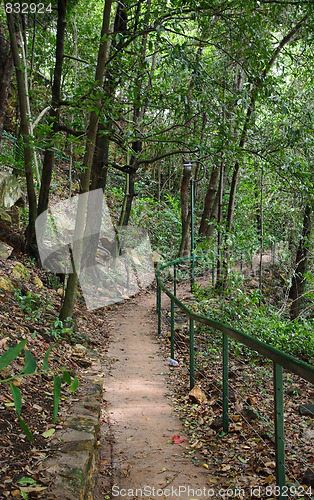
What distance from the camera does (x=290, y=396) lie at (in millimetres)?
5316

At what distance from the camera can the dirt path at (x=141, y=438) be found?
2.93m

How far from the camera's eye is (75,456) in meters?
2.60

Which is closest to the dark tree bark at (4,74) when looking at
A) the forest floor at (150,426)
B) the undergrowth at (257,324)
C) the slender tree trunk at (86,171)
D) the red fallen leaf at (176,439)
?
the slender tree trunk at (86,171)

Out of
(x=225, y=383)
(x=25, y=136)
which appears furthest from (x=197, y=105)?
(x=225, y=383)

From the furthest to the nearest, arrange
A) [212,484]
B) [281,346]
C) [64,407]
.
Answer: [281,346] < [64,407] < [212,484]

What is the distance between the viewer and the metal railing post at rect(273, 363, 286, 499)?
7.76ft

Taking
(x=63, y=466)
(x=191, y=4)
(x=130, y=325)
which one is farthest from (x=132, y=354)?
(x=191, y=4)

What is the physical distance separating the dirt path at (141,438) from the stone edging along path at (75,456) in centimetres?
Result: 32

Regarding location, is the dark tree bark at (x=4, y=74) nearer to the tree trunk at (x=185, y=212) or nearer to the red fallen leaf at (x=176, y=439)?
the red fallen leaf at (x=176, y=439)

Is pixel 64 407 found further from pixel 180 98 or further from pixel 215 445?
pixel 180 98

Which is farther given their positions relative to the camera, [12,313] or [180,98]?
[180,98]

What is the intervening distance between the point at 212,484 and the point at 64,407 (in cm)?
137

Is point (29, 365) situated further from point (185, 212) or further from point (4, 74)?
point (185, 212)

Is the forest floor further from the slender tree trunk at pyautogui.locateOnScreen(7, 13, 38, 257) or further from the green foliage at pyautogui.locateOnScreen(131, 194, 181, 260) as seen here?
the green foliage at pyautogui.locateOnScreen(131, 194, 181, 260)
